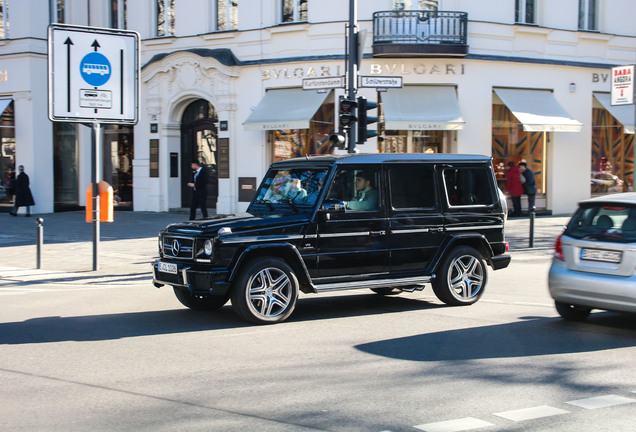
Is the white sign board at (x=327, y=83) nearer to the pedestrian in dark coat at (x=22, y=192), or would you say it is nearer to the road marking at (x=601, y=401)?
the road marking at (x=601, y=401)

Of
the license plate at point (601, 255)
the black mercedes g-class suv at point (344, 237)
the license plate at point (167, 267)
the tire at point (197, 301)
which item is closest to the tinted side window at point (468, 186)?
the black mercedes g-class suv at point (344, 237)

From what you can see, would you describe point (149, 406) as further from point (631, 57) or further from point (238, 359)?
point (631, 57)

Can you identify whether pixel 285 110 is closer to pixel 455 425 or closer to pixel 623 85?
pixel 623 85

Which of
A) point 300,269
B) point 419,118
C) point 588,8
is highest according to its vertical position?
point 588,8

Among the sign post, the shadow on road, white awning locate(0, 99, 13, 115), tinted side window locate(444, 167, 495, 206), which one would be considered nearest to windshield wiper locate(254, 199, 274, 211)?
tinted side window locate(444, 167, 495, 206)

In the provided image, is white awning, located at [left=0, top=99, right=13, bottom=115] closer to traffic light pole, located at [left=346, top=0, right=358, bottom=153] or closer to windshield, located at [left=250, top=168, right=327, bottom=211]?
traffic light pole, located at [left=346, top=0, right=358, bottom=153]

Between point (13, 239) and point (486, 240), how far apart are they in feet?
41.5

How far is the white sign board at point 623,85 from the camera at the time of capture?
1452 centimetres

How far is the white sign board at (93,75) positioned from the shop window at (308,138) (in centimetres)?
954

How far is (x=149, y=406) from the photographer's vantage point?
538cm

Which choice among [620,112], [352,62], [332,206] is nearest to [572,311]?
[332,206]

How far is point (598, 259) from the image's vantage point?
8000 millimetres

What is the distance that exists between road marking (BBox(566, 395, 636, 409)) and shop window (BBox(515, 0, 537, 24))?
63.0ft

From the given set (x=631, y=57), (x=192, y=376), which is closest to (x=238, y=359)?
(x=192, y=376)
